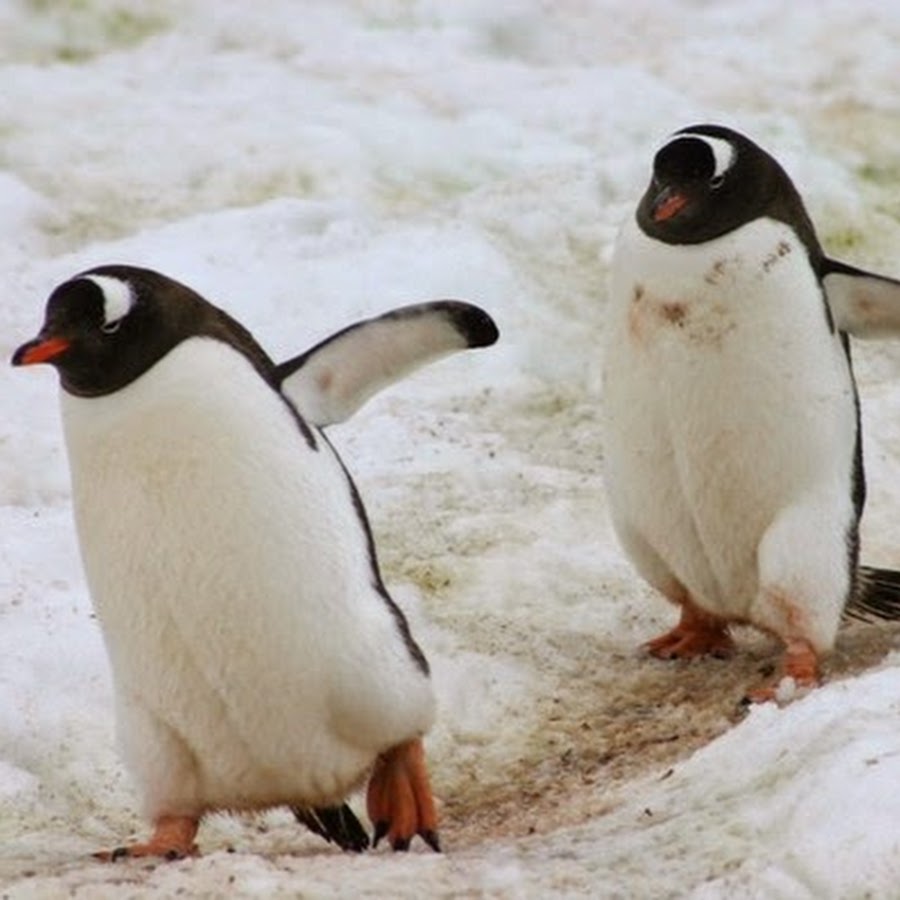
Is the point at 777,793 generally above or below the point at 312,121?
below

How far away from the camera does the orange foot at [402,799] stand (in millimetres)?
4031

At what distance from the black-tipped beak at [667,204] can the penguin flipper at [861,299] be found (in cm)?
41

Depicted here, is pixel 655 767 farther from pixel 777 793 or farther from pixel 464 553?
pixel 464 553

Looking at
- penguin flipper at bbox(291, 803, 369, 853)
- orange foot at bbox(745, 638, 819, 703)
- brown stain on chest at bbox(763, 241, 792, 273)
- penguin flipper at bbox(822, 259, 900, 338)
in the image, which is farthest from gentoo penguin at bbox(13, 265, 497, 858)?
penguin flipper at bbox(822, 259, 900, 338)

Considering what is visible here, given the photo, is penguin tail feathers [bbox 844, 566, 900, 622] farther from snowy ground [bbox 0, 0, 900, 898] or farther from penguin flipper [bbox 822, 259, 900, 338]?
penguin flipper [bbox 822, 259, 900, 338]

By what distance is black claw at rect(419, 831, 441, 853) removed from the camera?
4000mm

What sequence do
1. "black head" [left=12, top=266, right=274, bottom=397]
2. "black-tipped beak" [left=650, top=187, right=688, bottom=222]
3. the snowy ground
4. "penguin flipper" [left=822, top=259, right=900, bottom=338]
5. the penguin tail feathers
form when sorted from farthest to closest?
the penguin tail feathers
"penguin flipper" [left=822, top=259, right=900, bottom=338]
"black-tipped beak" [left=650, top=187, right=688, bottom=222]
"black head" [left=12, top=266, right=274, bottom=397]
the snowy ground

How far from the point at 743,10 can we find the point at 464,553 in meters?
4.63

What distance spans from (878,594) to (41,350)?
2.16m

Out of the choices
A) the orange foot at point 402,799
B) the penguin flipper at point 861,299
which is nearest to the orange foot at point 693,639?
the penguin flipper at point 861,299

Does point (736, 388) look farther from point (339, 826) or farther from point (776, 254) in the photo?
point (339, 826)

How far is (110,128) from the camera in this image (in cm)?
828

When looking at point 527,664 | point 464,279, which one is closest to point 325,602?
point 527,664

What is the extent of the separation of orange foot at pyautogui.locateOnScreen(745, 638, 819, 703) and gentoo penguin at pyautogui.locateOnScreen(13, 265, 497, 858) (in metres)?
0.84
